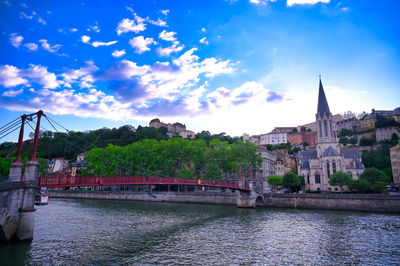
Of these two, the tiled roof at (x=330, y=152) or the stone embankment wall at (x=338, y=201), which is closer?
the stone embankment wall at (x=338, y=201)

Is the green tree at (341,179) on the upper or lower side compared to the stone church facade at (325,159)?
lower

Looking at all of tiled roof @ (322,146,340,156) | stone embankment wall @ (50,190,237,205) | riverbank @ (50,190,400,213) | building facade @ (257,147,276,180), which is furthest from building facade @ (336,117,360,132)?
stone embankment wall @ (50,190,237,205)

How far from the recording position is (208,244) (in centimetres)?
1573

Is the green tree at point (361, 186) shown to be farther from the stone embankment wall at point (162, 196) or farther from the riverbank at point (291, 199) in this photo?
the stone embankment wall at point (162, 196)

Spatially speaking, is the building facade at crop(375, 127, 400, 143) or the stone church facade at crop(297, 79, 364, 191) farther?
the building facade at crop(375, 127, 400, 143)

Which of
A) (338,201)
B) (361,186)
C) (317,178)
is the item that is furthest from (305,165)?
(338,201)

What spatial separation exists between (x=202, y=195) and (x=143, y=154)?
18475mm

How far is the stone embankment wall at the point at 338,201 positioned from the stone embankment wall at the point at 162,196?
22.7ft

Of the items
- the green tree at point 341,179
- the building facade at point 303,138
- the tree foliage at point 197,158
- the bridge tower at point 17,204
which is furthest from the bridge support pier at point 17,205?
the building facade at point 303,138

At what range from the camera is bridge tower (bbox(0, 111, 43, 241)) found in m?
13.5

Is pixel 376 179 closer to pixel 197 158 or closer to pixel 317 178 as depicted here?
pixel 317 178

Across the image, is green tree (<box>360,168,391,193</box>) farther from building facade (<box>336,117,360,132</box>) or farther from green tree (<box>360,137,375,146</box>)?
building facade (<box>336,117,360,132</box>)

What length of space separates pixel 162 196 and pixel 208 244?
3321cm

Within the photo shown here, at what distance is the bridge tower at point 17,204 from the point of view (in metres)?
13.5
